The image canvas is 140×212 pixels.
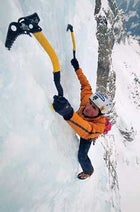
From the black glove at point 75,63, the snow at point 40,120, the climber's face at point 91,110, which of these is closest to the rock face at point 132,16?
the snow at point 40,120

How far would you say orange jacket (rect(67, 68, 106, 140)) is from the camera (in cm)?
530

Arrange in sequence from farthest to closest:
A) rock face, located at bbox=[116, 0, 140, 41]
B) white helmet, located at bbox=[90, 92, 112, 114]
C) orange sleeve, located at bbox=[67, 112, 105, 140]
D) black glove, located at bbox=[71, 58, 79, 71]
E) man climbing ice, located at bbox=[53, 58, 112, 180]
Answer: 1. rock face, located at bbox=[116, 0, 140, 41]
2. black glove, located at bbox=[71, 58, 79, 71]
3. white helmet, located at bbox=[90, 92, 112, 114]
4. orange sleeve, located at bbox=[67, 112, 105, 140]
5. man climbing ice, located at bbox=[53, 58, 112, 180]

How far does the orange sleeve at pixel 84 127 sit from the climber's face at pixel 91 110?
204mm

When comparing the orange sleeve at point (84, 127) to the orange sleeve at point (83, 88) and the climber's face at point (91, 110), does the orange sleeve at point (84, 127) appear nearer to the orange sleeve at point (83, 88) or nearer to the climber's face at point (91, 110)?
the climber's face at point (91, 110)

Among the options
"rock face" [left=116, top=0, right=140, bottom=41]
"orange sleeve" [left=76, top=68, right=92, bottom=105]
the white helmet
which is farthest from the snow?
"rock face" [left=116, top=0, right=140, bottom=41]

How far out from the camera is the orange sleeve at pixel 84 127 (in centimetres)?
525

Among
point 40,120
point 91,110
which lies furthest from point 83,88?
point 40,120

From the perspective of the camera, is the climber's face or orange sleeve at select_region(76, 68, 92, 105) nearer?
the climber's face

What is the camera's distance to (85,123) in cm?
546

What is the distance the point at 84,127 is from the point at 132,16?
173863 mm

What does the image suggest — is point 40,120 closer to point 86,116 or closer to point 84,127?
point 84,127

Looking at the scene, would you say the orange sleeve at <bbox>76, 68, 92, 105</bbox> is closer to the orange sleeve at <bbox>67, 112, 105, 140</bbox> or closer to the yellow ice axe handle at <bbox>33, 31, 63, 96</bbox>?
the orange sleeve at <bbox>67, 112, 105, 140</bbox>

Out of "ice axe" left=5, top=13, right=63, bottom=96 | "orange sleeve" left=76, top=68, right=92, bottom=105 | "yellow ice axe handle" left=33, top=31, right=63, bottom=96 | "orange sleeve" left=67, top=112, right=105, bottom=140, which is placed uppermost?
"ice axe" left=5, top=13, right=63, bottom=96

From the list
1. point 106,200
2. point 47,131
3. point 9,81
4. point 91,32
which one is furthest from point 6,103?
point 106,200
